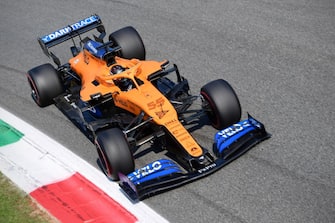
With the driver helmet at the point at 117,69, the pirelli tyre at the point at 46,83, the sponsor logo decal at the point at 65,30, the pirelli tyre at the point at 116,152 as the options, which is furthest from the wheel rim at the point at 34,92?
the pirelli tyre at the point at 116,152

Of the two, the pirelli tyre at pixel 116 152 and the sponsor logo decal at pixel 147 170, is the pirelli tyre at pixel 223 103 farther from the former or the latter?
the pirelli tyre at pixel 116 152

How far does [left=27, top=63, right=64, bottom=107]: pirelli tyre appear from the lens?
10070 mm

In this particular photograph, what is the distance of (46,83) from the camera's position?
10.1 m

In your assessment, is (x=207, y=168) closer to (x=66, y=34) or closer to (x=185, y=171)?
(x=185, y=171)

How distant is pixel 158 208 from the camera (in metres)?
7.39

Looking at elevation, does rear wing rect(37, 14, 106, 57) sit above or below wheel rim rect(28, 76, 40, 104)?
above

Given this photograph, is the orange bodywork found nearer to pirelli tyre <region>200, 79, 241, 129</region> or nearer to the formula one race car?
the formula one race car

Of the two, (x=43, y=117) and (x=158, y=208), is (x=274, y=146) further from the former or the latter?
(x=43, y=117)

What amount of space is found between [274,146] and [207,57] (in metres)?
3.70

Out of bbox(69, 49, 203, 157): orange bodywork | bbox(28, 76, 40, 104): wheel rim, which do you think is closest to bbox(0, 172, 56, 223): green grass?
bbox(69, 49, 203, 157): orange bodywork

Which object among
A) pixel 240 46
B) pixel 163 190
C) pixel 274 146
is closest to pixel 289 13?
pixel 240 46

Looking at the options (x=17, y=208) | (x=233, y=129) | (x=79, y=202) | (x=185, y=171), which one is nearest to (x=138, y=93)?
(x=185, y=171)

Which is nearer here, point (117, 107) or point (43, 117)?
point (117, 107)

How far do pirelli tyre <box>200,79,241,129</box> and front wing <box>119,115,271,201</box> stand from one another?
0.19 metres
